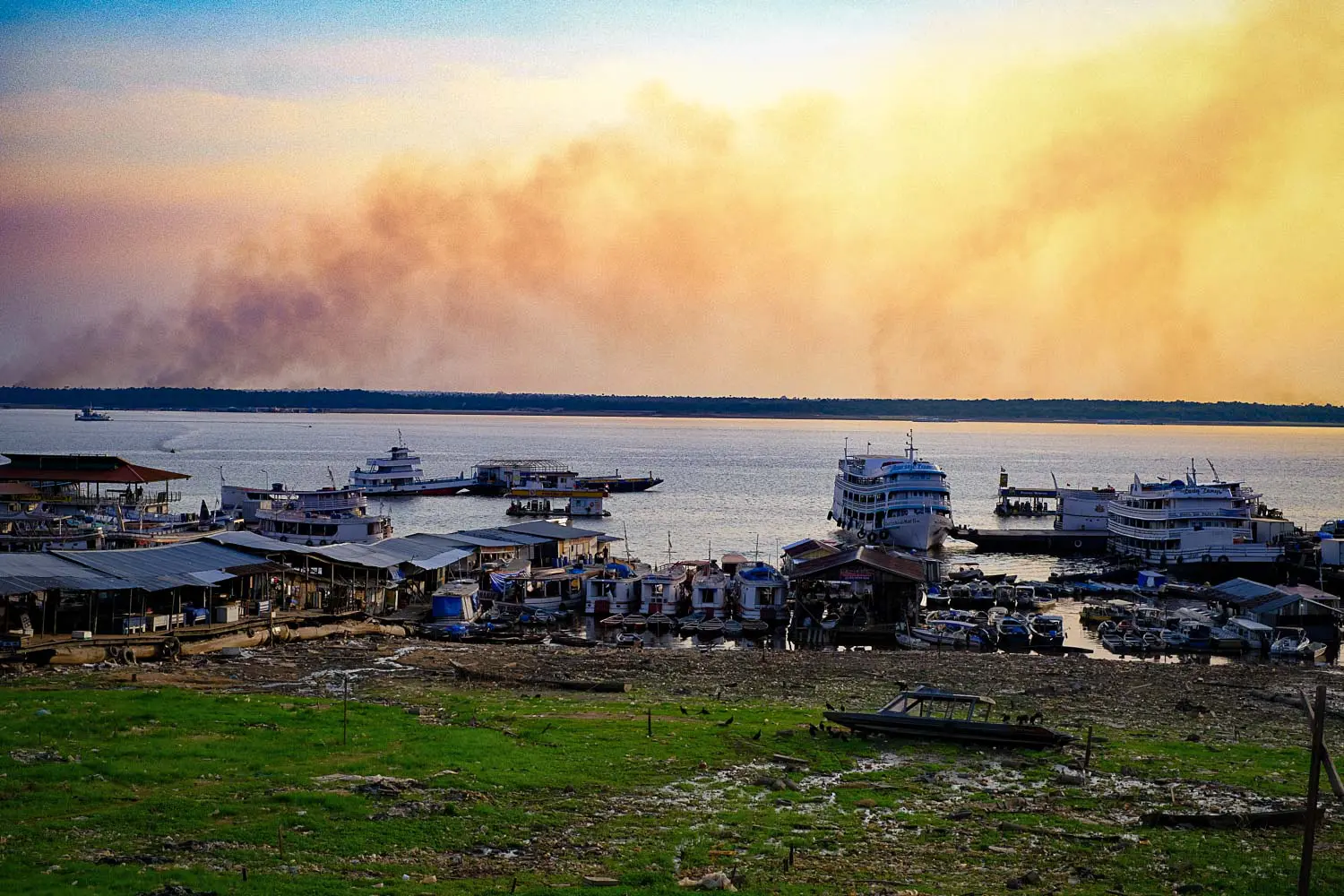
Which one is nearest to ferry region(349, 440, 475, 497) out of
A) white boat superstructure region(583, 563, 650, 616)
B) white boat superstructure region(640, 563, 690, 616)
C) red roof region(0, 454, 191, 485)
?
red roof region(0, 454, 191, 485)

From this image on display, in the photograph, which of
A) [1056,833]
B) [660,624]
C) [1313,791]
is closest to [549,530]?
[660,624]

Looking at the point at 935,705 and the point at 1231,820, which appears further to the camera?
the point at 935,705

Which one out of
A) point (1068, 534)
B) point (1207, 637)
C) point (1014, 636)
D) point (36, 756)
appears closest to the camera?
point (36, 756)

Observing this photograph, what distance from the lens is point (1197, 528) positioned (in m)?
73.2

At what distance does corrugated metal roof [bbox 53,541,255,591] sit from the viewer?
122 ft

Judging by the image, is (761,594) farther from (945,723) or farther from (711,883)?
(711,883)

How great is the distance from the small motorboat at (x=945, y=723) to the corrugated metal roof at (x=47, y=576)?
22.8m

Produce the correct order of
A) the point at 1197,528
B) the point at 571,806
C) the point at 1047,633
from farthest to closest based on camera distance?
the point at 1197,528
the point at 1047,633
the point at 571,806

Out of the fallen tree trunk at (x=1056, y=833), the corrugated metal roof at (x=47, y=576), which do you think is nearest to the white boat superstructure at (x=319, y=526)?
the corrugated metal roof at (x=47, y=576)

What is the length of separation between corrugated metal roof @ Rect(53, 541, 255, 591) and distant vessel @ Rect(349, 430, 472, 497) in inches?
3290

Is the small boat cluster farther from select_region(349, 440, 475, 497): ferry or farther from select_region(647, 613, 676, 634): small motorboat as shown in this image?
select_region(349, 440, 475, 497): ferry

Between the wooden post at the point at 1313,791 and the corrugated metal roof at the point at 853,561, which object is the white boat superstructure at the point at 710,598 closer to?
the corrugated metal roof at the point at 853,561

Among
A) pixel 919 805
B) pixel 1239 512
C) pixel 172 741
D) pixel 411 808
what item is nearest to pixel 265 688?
pixel 172 741

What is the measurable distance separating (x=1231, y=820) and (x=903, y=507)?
210 ft
